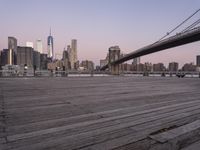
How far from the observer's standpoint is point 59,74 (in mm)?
23203

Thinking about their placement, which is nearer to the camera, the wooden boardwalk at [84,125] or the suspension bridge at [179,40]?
the wooden boardwalk at [84,125]

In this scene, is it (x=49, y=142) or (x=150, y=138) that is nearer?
(x=49, y=142)

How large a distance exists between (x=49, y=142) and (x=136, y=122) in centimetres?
142

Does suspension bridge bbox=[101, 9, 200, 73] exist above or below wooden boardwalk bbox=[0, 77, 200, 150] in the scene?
above

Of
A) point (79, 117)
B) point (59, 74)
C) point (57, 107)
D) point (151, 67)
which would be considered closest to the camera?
point (79, 117)

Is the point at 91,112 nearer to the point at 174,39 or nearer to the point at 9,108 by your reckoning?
the point at 9,108

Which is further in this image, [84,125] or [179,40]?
[179,40]

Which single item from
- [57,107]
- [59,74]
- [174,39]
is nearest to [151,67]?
[174,39]

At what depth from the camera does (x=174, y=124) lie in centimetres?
333

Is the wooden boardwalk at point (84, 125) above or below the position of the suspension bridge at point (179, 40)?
below

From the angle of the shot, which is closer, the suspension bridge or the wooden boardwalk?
the wooden boardwalk

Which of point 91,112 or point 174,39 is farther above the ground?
point 174,39

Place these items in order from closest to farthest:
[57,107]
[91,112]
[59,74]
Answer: [91,112], [57,107], [59,74]

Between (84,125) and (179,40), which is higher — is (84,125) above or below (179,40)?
below
